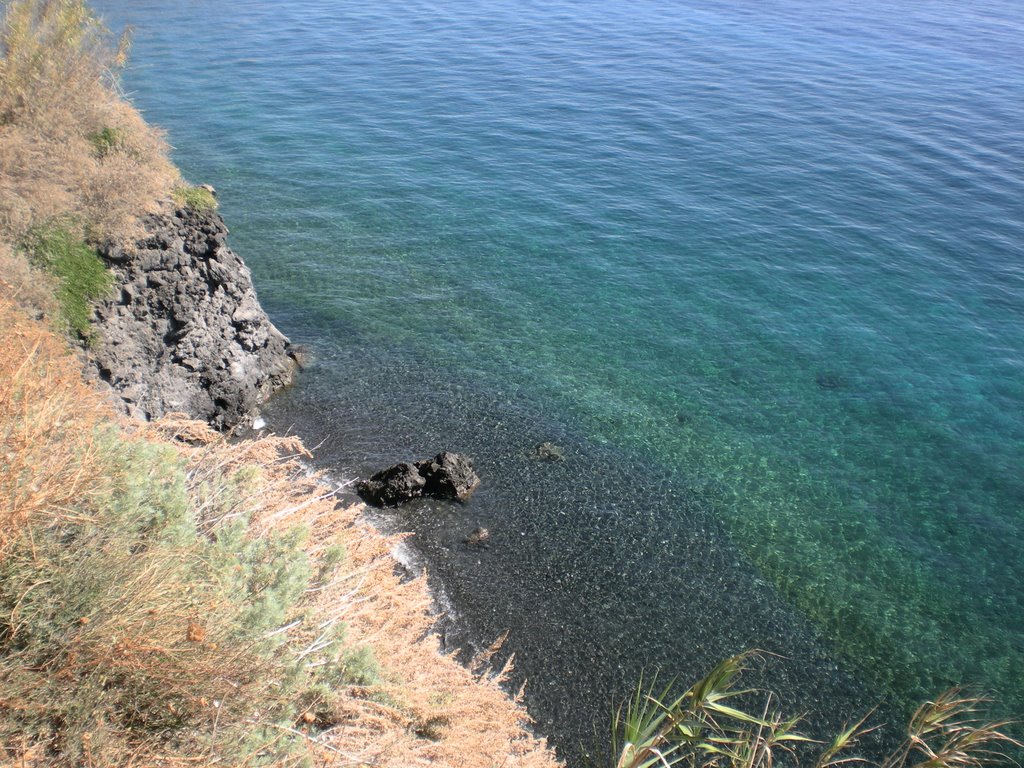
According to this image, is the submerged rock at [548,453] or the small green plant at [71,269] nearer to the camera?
the small green plant at [71,269]

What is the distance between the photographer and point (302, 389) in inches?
1053

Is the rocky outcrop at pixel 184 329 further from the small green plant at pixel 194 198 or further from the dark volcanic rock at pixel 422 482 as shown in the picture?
the dark volcanic rock at pixel 422 482

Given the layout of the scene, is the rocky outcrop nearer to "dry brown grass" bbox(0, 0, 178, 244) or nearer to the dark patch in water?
"dry brown grass" bbox(0, 0, 178, 244)

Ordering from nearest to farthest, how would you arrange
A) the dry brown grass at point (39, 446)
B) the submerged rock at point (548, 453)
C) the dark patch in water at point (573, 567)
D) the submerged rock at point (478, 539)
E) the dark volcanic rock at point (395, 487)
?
the dry brown grass at point (39, 446)
the dark patch in water at point (573, 567)
the submerged rock at point (478, 539)
the dark volcanic rock at point (395, 487)
the submerged rock at point (548, 453)

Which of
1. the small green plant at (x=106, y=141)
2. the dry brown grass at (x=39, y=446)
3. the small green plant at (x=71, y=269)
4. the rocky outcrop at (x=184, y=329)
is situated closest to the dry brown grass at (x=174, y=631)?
the dry brown grass at (x=39, y=446)

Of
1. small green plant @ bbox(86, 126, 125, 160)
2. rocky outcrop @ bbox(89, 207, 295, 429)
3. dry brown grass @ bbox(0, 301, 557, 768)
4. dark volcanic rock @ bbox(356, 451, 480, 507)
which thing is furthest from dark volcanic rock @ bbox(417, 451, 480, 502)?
small green plant @ bbox(86, 126, 125, 160)

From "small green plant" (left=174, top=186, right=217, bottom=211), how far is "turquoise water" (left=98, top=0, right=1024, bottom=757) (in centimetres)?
663

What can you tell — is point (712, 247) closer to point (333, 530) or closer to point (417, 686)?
point (333, 530)

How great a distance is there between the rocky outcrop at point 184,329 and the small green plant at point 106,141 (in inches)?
86.5

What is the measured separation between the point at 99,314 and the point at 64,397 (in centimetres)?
1061

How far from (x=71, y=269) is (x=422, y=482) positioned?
11200mm

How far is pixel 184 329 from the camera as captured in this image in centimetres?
2375

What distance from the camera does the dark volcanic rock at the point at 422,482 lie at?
22.1 m

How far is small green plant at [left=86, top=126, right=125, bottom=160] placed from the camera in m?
22.4
